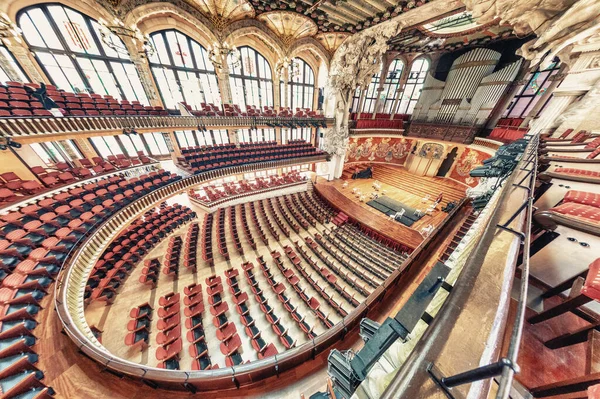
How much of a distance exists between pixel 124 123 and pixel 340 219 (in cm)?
1192

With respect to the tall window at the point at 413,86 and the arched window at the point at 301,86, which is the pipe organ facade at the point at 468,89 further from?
the arched window at the point at 301,86

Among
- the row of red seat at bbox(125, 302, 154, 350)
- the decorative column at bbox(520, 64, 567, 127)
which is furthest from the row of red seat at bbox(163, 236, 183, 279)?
the decorative column at bbox(520, 64, 567, 127)

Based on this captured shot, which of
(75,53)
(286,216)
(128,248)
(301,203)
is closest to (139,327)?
(128,248)

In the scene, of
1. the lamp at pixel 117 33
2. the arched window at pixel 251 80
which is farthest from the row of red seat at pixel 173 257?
the arched window at pixel 251 80

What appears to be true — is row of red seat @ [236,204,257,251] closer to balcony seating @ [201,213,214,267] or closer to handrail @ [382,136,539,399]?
balcony seating @ [201,213,214,267]

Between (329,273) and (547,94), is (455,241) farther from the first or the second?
(547,94)

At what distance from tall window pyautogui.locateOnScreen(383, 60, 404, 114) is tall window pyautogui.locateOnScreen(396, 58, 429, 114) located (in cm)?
76

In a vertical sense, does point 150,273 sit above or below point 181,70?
below

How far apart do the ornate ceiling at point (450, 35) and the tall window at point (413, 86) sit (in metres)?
1.35

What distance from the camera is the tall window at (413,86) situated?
48.7ft

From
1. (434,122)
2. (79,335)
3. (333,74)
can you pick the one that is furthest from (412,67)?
(79,335)

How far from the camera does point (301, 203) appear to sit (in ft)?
44.4

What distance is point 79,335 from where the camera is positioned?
142 inches

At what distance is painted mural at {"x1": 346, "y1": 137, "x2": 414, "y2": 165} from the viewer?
1650 cm
